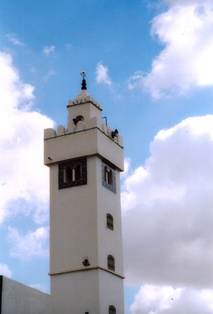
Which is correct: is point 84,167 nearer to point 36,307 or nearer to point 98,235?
point 98,235

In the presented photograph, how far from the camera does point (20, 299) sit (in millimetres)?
30922

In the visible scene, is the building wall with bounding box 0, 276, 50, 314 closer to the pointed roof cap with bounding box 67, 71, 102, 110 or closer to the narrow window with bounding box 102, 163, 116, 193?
the narrow window with bounding box 102, 163, 116, 193

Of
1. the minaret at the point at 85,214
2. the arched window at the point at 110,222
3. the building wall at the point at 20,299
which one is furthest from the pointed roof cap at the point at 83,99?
the building wall at the point at 20,299

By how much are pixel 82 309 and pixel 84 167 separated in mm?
7357

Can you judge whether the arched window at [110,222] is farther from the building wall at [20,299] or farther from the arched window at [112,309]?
the building wall at [20,299]

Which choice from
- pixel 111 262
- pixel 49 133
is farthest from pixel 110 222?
pixel 49 133

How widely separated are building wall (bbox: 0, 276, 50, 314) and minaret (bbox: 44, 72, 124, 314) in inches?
54.9

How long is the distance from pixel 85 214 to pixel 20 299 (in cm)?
613

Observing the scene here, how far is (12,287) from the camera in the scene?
99.9 ft

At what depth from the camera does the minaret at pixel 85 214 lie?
34.0m

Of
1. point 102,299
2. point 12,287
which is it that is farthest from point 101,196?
point 12,287

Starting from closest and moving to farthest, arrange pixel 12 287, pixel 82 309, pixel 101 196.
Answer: pixel 12 287, pixel 82 309, pixel 101 196

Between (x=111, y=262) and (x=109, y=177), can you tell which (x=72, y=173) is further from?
(x=111, y=262)

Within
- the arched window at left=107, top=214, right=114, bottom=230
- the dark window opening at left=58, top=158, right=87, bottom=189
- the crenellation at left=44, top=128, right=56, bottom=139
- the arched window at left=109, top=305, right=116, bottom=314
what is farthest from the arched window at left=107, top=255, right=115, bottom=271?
the crenellation at left=44, top=128, right=56, bottom=139
